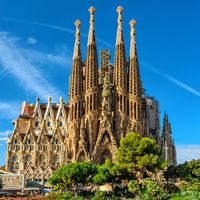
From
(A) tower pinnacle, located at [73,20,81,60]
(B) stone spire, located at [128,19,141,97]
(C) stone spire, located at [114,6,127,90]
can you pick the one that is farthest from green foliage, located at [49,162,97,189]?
(A) tower pinnacle, located at [73,20,81,60]

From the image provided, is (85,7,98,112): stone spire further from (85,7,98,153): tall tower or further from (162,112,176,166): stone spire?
(162,112,176,166): stone spire

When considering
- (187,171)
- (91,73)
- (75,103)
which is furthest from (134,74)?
(187,171)

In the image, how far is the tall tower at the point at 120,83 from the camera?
184ft

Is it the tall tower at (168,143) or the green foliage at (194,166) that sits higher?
the tall tower at (168,143)

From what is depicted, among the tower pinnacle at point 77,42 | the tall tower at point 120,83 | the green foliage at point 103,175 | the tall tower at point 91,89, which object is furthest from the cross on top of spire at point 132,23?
the green foliage at point 103,175

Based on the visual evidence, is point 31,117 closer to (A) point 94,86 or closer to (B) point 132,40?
(A) point 94,86

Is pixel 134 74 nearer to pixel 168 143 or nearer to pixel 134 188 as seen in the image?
pixel 168 143

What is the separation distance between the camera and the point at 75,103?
192 ft

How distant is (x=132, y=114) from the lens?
188 feet

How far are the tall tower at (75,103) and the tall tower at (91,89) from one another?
1.28m

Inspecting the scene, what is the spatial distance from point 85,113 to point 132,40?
15729 millimetres

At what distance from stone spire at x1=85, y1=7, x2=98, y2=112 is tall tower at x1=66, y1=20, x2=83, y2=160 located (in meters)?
1.37

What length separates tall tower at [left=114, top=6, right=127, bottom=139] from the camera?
56188mm

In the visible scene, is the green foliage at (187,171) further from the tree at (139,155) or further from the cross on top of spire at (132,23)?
the cross on top of spire at (132,23)
